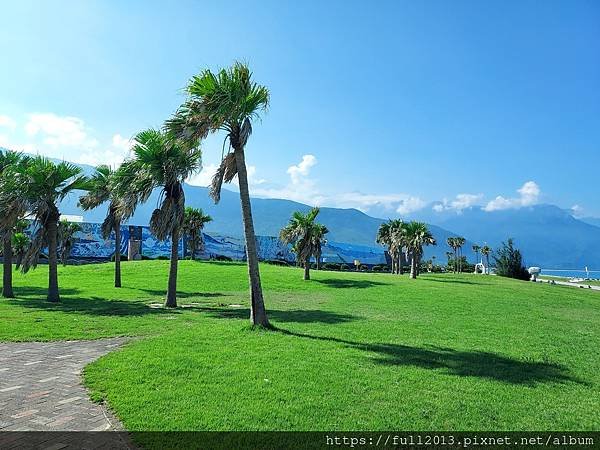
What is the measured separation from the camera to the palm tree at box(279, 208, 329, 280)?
36219 mm

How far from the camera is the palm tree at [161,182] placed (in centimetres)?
1848

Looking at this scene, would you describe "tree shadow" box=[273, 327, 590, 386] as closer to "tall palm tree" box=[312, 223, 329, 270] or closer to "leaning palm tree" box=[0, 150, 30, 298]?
"leaning palm tree" box=[0, 150, 30, 298]

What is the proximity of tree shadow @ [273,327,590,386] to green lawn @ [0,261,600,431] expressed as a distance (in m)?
0.02

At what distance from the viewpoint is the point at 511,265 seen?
62000mm

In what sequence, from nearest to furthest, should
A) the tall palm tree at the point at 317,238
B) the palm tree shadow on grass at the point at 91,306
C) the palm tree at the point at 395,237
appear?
the palm tree shadow on grass at the point at 91,306 < the tall palm tree at the point at 317,238 < the palm tree at the point at 395,237

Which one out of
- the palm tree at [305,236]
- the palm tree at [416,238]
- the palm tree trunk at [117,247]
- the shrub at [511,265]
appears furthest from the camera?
the shrub at [511,265]

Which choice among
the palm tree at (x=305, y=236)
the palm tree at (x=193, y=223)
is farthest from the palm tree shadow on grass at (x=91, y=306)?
the palm tree at (x=193, y=223)

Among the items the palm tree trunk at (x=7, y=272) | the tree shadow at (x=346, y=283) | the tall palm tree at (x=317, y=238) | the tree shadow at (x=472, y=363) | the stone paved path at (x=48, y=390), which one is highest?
the tall palm tree at (x=317, y=238)

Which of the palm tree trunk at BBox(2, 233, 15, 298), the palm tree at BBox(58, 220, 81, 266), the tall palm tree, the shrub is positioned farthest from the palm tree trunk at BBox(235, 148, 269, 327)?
the shrub

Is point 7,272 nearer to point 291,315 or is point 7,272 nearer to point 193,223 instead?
point 291,315

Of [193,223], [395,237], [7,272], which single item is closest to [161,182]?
[7,272]

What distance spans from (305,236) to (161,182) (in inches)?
739

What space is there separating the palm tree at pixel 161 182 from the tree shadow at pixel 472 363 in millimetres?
11040

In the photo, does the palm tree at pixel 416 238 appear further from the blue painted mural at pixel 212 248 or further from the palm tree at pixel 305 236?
the blue painted mural at pixel 212 248
